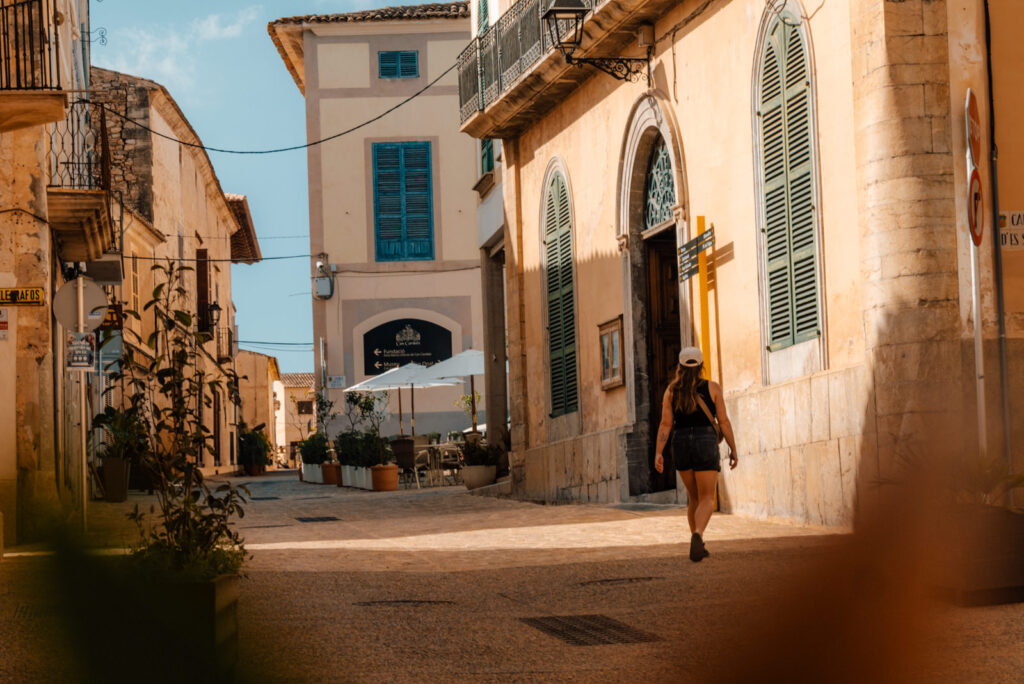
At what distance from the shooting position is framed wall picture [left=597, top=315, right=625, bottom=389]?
1658cm

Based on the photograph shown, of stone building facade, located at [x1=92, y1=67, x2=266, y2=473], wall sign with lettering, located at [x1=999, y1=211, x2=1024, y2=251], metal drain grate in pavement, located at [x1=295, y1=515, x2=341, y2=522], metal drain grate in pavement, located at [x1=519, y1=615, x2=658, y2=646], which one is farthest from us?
stone building facade, located at [x1=92, y1=67, x2=266, y2=473]

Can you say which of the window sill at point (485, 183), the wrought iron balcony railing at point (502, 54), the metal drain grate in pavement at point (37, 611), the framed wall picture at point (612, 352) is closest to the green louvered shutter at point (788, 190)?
the framed wall picture at point (612, 352)

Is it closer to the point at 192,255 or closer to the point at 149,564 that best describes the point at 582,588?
the point at 149,564

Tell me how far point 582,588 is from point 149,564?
7.71 m

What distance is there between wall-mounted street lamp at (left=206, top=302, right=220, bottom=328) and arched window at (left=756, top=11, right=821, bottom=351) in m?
23.9

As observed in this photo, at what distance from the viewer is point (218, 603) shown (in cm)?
96

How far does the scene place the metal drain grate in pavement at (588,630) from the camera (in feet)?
21.6

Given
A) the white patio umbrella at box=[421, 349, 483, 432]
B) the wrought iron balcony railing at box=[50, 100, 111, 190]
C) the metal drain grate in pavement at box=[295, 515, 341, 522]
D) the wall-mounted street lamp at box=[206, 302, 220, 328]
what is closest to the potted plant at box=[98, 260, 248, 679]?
the metal drain grate in pavement at box=[295, 515, 341, 522]

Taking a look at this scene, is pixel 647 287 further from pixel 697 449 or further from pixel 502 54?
pixel 697 449

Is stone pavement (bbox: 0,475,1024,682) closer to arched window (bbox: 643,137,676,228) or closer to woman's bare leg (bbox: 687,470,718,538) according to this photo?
woman's bare leg (bbox: 687,470,718,538)

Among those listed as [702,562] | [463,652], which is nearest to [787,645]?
[463,652]

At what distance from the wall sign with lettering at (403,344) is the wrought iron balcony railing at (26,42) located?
21.6m

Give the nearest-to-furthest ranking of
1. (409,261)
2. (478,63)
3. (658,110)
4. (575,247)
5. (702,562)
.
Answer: (702,562) → (658,110) → (575,247) → (478,63) → (409,261)

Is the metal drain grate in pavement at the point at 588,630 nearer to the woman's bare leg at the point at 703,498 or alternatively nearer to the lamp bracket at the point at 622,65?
the woman's bare leg at the point at 703,498
